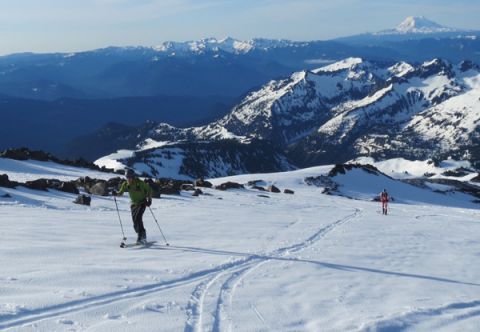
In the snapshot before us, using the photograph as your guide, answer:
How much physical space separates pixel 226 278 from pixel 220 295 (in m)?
1.76

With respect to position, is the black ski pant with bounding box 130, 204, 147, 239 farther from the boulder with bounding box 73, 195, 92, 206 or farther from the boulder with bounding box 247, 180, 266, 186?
the boulder with bounding box 247, 180, 266, 186

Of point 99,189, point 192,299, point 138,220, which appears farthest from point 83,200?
point 192,299

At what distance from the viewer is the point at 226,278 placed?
568 inches

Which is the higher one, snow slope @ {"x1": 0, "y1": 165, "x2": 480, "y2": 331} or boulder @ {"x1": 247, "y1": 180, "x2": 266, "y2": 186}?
boulder @ {"x1": 247, "y1": 180, "x2": 266, "y2": 186}

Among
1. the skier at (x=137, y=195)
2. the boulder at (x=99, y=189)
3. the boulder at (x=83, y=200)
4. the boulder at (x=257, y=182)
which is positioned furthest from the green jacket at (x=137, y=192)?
the boulder at (x=257, y=182)

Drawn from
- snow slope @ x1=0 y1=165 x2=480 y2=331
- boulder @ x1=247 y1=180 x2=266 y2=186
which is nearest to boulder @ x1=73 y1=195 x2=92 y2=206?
snow slope @ x1=0 y1=165 x2=480 y2=331

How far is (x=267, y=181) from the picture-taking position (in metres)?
86.4

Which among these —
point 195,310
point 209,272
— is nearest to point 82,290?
point 195,310

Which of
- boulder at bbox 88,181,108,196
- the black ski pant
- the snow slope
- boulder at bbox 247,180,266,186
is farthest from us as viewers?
boulder at bbox 247,180,266,186

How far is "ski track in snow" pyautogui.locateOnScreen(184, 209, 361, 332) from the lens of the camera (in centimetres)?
1041

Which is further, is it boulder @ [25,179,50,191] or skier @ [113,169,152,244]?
boulder @ [25,179,50,191]

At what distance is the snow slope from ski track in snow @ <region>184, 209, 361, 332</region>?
0.03 metres

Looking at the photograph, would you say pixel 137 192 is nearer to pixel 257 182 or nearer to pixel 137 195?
pixel 137 195

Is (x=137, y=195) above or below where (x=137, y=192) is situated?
below
